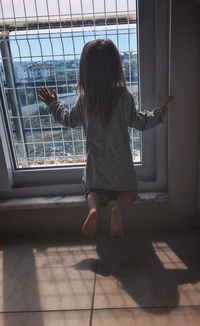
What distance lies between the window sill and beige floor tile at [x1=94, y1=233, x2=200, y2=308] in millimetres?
180

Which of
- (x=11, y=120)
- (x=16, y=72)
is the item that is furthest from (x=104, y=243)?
(x=16, y=72)

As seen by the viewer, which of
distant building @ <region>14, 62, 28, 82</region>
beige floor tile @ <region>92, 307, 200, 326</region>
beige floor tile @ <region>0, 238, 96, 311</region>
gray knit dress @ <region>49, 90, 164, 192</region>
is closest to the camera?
beige floor tile @ <region>92, 307, 200, 326</region>

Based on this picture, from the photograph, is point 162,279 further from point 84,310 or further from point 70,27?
point 70,27

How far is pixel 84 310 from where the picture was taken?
1.09 m

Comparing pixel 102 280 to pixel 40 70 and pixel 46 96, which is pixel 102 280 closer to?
pixel 46 96

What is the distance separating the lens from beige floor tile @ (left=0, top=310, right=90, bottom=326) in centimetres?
104

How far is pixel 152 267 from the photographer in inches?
49.8

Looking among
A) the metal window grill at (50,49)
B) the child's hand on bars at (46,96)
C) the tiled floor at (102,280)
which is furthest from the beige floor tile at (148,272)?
the child's hand on bars at (46,96)

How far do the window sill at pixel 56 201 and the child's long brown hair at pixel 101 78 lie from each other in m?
Result: 0.42

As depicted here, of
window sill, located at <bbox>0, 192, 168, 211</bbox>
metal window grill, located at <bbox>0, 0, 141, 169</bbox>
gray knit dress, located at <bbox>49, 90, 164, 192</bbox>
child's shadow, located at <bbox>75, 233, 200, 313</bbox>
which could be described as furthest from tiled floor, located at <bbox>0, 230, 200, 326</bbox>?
metal window grill, located at <bbox>0, 0, 141, 169</bbox>

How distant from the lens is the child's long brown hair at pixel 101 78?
1.14 m

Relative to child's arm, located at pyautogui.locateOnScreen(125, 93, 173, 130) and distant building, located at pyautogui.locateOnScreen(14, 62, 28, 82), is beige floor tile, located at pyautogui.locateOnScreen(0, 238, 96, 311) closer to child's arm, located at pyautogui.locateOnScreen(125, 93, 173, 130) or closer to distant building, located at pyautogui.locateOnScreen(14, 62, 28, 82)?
child's arm, located at pyautogui.locateOnScreen(125, 93, 173, 130)

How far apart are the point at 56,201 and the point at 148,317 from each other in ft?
2.15

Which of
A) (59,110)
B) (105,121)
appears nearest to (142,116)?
(105,121)
